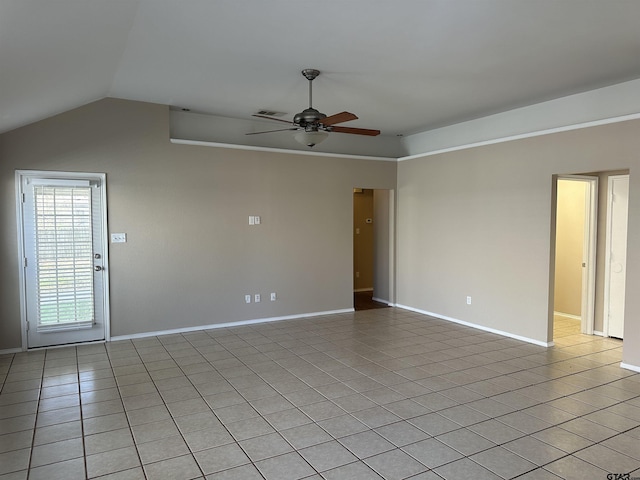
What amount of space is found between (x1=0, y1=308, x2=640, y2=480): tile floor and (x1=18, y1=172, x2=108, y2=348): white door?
1.05 ft

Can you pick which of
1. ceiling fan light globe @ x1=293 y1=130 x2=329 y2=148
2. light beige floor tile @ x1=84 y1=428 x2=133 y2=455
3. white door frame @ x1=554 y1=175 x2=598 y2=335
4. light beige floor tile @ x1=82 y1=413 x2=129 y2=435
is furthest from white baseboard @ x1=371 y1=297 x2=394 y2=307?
light beige floor tile @ x1=84 y1=428 x2=133 y2=455

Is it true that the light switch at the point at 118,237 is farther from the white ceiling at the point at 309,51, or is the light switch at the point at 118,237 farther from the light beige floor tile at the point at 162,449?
the light beige floor tile at the point at 162,449

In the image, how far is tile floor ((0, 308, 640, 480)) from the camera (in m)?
2.67

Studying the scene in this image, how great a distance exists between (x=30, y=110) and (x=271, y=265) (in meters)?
3.54

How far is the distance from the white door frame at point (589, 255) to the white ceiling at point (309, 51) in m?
1.48

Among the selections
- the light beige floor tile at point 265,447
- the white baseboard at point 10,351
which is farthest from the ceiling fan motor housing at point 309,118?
the white baseboard at point 10,351

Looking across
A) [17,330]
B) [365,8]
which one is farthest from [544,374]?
[17,330]

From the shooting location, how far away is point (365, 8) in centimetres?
291

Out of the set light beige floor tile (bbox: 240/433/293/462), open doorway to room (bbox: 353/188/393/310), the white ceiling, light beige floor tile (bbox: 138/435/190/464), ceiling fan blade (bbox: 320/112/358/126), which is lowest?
light beige floor tile (bbox: 240/433/293/462)

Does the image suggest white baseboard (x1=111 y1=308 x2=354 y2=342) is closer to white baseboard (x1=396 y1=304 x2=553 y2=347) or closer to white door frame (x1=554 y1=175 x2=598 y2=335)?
white baseboard (x1=396 y1=304 x2=553 y2=347)

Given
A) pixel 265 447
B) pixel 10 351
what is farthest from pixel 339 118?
pixel 10 351

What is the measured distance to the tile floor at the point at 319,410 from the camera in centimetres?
267

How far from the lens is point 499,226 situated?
5699 millimetres

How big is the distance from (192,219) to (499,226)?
4.25 metres
